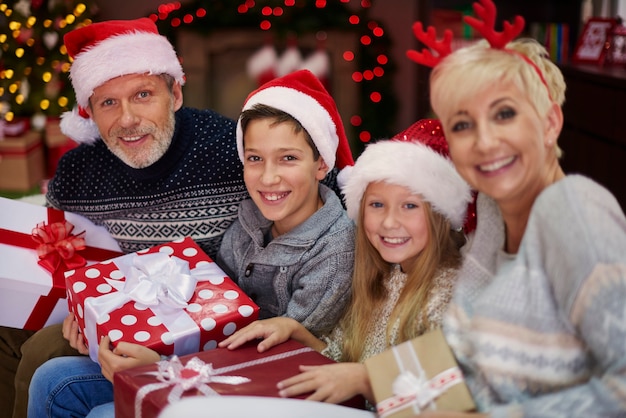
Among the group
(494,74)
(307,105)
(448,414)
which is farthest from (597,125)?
(448,414)

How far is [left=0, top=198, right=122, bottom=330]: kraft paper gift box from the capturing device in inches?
75.1

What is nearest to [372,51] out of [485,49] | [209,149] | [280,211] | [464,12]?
[464,12]

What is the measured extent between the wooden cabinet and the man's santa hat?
2742mm

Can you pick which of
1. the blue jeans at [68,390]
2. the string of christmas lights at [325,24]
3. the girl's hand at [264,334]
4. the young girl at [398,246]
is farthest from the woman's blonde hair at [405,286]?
the string of christmas lights at [325,24]

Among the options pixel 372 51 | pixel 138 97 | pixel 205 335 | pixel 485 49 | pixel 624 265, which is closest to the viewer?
pixel 624 265

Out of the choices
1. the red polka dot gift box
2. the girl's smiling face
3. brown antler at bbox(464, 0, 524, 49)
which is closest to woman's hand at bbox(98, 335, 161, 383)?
the red polka dot gift box

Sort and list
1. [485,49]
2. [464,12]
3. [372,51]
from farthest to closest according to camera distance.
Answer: [372,51]
[464,12]
[485,49]

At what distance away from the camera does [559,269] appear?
1145mm

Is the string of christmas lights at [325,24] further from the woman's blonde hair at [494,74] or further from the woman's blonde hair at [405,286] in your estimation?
the woman's blonde hair at [494,74]

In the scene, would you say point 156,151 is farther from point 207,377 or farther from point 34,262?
point 207,377

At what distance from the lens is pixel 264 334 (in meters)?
1.58

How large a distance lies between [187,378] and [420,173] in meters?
0.69

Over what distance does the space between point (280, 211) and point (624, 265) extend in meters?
0.93

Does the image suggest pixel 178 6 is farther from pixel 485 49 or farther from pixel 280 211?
pixel 485 49
